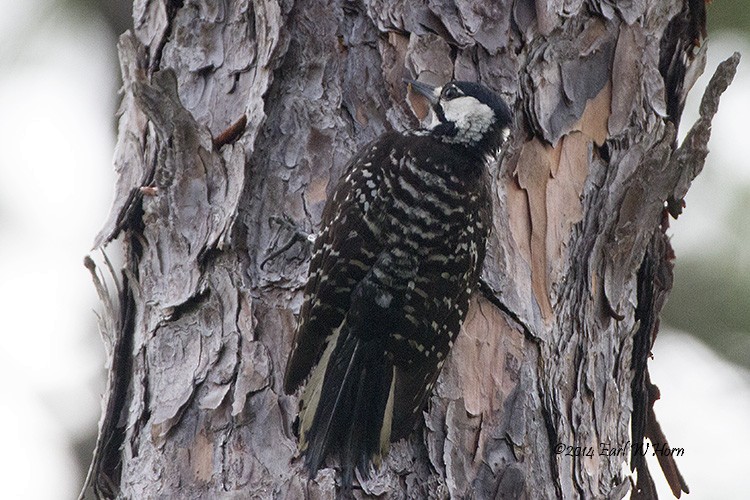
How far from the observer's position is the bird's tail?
9.73 ft

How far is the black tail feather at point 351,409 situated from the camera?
2963 mm

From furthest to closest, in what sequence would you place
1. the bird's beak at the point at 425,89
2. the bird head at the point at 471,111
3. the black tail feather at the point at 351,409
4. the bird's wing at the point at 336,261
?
the bird's beak at the point at 425,89 → the bird head at the point at 471,111 → the bird's wing at the point at 336,261 → the black tail feather at the point at 351,409

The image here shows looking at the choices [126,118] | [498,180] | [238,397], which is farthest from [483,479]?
[126,118]

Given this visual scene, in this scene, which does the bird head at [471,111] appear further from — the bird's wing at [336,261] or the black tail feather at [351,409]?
the black tail feather at [351,409]

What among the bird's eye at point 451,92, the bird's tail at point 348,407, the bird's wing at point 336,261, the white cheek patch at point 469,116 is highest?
the bird's eye at point 451,92

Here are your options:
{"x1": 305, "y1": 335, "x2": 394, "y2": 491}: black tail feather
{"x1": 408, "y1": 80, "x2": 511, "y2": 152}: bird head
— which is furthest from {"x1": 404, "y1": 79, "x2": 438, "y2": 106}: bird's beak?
{"x1": 305, "y1": 335, "x2": 394, "y2": 491}: black tail feather

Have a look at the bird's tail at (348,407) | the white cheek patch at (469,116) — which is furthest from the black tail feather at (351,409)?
the white cheek patch at (469,116)

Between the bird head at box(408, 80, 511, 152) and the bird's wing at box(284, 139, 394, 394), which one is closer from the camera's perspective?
the bird's wing at box(284, 139, 394, 394)

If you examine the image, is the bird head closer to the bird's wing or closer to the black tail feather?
the bird's wing

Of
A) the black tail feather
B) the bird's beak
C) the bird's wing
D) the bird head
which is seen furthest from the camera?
the bird's beak

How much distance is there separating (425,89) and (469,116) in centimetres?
18

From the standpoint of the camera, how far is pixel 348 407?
10.1ft

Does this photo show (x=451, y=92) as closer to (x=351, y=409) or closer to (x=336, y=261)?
(x=336, y=261)

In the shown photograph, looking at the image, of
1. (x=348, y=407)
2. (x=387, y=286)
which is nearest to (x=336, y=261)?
(x=387, y=286)
